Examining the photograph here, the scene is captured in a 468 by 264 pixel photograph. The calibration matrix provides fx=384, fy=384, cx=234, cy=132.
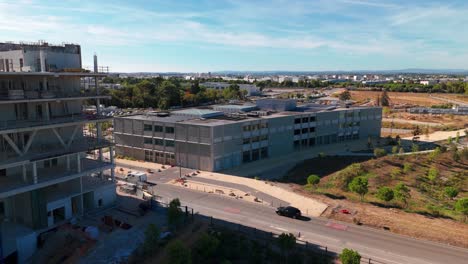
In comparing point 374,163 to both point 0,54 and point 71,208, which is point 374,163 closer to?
point 71,208

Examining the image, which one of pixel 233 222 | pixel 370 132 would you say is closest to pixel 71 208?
pixel 233 222

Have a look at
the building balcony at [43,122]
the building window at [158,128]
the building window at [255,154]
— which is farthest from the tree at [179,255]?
the building window at [255,154]

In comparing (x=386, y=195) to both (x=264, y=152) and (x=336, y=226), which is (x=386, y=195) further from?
(x=264, y=152)

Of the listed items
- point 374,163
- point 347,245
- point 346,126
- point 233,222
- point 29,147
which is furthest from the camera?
point 346,126

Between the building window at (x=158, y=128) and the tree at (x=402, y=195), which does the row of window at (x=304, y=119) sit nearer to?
the building window at (x=158, y=128)

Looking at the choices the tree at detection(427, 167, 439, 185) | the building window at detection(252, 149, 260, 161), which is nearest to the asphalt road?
the building window at detection(252, 149, 260, 161)

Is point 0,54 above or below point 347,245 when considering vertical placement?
above
